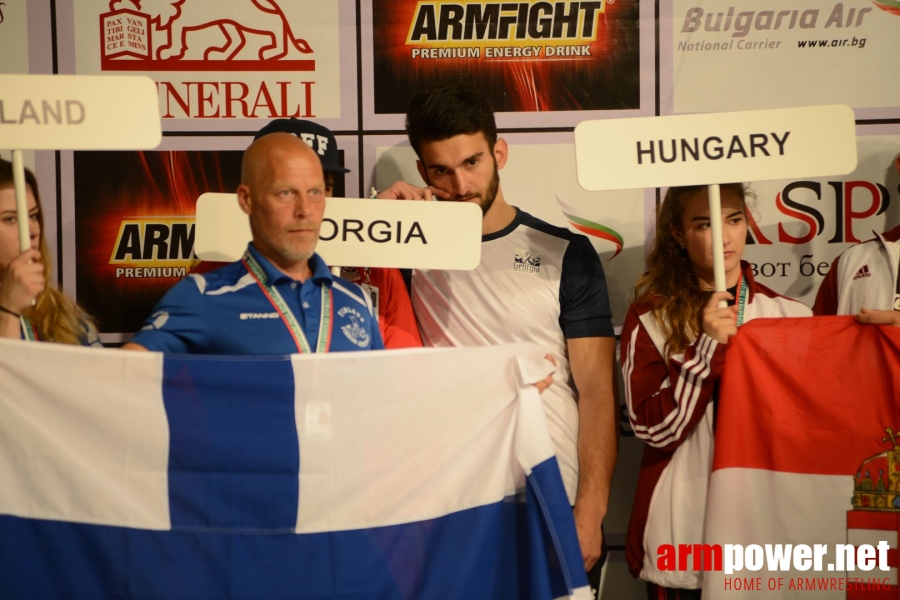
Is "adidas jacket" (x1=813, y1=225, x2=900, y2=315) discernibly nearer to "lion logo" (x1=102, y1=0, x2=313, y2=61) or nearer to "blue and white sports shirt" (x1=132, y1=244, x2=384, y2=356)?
"blue and white sports shirt" (x1=132, y1=244, x2=384, y2=356)

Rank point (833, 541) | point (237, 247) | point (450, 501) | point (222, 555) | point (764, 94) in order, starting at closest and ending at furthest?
point (222, 555), point (450, 501), point (833, 541), point (237, 247), point (764, 94)

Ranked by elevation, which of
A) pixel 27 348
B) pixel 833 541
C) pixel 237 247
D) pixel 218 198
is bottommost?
pixel 833 541

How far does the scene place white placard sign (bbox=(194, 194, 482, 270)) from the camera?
2.40 m

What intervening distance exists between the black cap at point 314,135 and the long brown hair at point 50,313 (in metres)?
0.75

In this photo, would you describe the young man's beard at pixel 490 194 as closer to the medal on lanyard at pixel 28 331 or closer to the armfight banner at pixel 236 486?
the armfight banner at pixel 236 486

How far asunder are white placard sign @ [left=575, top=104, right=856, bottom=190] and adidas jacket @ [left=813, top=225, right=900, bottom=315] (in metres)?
0.58

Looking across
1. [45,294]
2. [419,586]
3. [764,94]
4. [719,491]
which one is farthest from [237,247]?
[764,94]

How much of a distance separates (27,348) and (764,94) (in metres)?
2.67

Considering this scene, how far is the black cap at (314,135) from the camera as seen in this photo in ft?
8.83

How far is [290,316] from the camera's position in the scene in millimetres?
2016

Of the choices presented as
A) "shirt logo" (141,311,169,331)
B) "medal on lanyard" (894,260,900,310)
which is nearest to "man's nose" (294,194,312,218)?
"shirt logo" (141,311,169,331)

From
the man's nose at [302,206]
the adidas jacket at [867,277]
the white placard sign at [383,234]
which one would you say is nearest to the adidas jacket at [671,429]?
the adidas jacket at [867,277]

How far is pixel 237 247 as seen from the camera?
2.41m

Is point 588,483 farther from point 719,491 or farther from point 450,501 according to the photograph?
point 450,501
